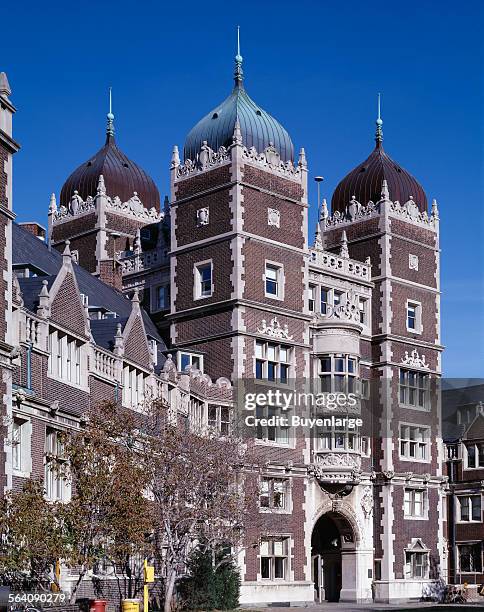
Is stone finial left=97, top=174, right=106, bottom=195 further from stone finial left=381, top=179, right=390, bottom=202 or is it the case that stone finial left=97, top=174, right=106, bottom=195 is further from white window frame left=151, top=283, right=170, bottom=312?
stone finial left=381, top=179, right=390, bottom=202

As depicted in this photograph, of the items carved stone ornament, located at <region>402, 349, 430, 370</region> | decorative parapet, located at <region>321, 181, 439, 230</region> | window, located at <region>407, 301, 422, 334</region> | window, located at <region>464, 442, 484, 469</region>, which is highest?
decorative parapet, located at <region>321, 181, 439, 230</region>

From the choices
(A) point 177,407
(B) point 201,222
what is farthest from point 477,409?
(A) point 177,407

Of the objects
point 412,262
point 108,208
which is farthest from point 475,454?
point 108,208

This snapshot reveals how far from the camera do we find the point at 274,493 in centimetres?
5656

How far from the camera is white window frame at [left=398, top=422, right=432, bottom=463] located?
2586 inches

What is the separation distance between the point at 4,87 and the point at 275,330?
2575 centimetres

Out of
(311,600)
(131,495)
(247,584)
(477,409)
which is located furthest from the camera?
(477,409)

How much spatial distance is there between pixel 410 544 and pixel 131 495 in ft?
111

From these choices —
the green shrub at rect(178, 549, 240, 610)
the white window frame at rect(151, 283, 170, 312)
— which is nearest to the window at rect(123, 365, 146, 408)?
the green shrub at rect(178, 549, 240, 610)

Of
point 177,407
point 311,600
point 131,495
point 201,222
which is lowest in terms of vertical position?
point 311,600

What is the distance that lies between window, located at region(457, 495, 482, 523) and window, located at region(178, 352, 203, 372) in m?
29.7

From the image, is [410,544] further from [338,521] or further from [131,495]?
[131,495]

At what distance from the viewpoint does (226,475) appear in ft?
147

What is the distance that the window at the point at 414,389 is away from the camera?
2608 inches
